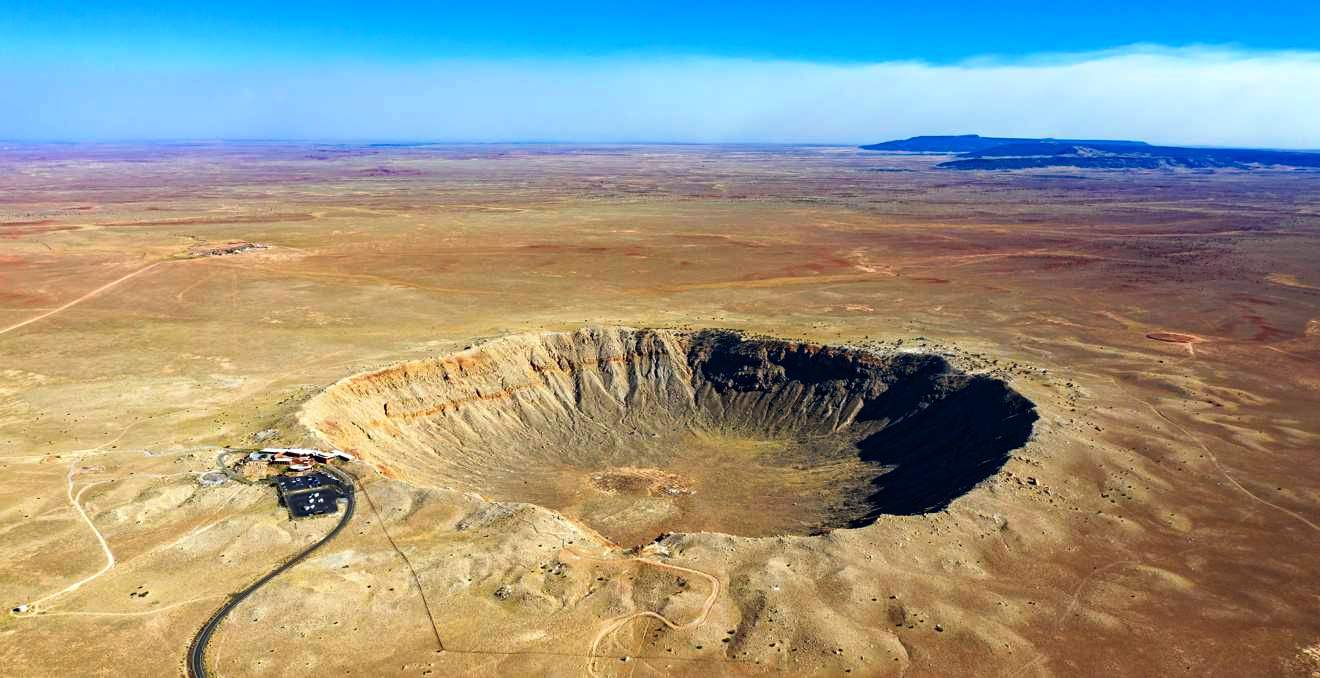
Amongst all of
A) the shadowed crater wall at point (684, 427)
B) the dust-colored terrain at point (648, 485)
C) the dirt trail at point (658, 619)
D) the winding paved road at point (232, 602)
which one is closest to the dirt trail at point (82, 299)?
the dust-colored terrain at point (648, 485)

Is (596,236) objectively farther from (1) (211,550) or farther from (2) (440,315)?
(1) (211,550)

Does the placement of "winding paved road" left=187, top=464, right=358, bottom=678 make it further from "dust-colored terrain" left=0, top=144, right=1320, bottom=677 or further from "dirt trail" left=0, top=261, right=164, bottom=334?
"dirt trail" left=0, top=261, right=164, bottom=334

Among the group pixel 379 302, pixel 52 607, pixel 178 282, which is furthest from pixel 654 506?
pixel 178 282

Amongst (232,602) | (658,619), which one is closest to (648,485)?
(658,619)

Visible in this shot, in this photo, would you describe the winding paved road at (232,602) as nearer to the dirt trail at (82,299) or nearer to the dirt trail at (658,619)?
the dirt trail at (658,619)

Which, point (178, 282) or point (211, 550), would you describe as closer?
point (211, 550)

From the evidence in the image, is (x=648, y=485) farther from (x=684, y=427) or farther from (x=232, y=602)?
(x=232, y=602)
